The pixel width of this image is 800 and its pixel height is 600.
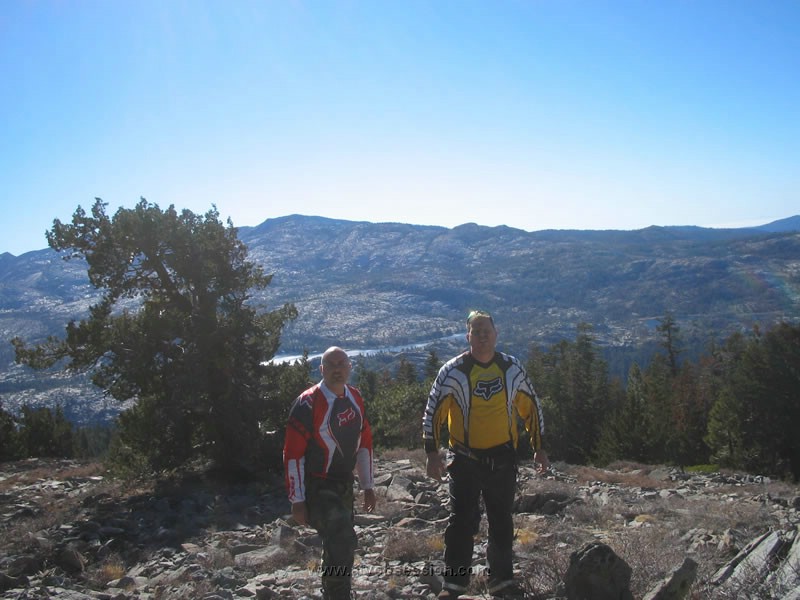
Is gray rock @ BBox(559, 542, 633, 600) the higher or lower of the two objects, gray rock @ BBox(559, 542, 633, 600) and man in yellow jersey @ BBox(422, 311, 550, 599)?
the lower

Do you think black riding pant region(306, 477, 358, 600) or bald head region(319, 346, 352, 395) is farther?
bald head region(319, 346, 352, 395)

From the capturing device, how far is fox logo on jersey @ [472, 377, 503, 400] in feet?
18.6

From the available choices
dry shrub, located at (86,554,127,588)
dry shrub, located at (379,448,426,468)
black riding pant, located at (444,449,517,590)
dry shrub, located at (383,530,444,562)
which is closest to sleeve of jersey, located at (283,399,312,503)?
black riding pant, located at (444,449,517,590)

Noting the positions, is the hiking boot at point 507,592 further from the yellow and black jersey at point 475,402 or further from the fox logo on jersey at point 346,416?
the fox logo on jersey at point 346,416

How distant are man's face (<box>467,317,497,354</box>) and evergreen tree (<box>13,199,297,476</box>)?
39.0 ft

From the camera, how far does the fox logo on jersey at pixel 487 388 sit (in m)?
5.66

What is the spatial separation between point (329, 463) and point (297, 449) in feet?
1.10

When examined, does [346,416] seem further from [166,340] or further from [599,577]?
[166,340]

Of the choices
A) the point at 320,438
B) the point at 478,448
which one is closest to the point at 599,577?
the point at 478,448

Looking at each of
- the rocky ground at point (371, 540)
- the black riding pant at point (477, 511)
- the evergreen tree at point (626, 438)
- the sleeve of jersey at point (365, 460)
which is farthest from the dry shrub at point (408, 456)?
the evergreen tree at point (626, 438)

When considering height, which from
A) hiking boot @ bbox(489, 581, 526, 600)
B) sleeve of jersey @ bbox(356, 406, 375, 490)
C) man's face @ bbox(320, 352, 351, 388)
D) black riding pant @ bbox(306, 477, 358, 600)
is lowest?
hiking boot @ bbox(489, 581, 526, 600)

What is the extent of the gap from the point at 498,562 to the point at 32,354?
14952 mm

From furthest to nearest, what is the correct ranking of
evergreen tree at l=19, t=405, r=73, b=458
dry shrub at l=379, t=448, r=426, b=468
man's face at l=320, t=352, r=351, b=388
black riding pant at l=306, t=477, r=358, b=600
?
evergreen tree at l=19, t=405, r=73, b=458
dry shrub at l=379, t=448, r=426, b=468
man's face at l=320, t=352, r=351, b=388
black riding pant at l=306, t=477, r=358, b=600

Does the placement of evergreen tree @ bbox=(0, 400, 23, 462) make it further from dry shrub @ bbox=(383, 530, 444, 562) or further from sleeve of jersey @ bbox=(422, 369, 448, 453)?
sleeve of jersey @ bbox=(422, 369, 448, 453)
